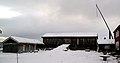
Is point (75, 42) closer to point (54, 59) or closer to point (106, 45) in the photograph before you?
point (106, 45)

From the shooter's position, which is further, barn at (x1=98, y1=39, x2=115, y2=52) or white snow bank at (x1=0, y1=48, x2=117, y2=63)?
barn at (x1=98, y1=39, x2=115, y2=52)

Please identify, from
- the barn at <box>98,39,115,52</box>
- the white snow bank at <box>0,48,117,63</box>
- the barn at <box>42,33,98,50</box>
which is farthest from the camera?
the barn at <box>42,33,98,50</box>

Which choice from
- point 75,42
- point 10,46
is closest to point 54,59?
point 10,46

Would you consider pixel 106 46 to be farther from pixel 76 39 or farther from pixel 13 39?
pixel 13 39

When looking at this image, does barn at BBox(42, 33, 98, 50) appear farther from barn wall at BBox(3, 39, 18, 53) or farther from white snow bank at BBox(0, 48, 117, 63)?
white snow bank at BBox(0, 48, 117, 63)

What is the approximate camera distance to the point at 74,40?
229ft

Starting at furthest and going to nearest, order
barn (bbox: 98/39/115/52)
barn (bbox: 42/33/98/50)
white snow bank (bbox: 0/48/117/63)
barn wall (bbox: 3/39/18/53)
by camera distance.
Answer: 1. barn (bbox: 42/33/98/50)
2. barn (bbox: 98/39/115/52)
3. barn wall (bbox: 3/39/18/53)
4. white snow bank (bbox: 0/48/117/63)

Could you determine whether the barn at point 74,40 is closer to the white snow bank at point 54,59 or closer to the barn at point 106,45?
the barn at point 106,45

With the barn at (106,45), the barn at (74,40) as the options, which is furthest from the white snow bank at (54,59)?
the barn at (74,40)

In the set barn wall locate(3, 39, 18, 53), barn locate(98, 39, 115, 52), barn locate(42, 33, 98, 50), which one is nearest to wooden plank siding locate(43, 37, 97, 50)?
barn locate(42, 33, 98, 50)

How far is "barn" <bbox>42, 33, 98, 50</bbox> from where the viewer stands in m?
67.9

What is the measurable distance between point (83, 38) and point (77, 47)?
380 centimetres

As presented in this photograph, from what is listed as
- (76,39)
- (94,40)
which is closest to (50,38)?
(76,39)

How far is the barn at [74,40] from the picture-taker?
67938 millimetres
